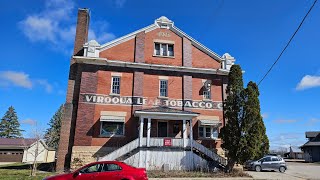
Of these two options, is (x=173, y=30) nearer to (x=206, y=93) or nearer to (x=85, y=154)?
(x=206, y=93)

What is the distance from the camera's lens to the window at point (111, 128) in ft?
72.5

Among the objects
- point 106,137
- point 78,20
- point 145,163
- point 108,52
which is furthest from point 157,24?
point 145,163

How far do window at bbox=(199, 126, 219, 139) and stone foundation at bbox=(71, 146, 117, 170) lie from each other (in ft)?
27.3

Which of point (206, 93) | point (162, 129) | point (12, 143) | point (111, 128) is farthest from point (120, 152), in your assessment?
point (12, 143)

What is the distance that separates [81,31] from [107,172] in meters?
17.9

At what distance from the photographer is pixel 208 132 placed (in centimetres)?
2397

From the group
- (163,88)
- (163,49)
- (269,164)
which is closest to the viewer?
(163,88)

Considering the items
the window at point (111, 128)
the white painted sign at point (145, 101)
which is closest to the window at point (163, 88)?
the white painted sign at point (145, 101)

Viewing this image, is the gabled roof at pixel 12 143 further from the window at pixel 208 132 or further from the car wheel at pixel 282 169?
the car wheel at pixel 282 169

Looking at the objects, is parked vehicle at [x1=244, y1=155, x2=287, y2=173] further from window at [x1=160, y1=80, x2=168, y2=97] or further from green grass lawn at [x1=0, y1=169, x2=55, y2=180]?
green grass lawn at [x1=0, y1=169, x2=55, y2=180]

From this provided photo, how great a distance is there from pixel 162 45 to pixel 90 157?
1252 cm

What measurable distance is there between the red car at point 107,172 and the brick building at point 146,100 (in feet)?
26.4

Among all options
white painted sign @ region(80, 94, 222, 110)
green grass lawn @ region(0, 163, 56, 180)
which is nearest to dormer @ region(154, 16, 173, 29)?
white painted sign @ region(80, 94, 222, 110)

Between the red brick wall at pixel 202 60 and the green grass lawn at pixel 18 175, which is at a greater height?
the red brick wall at pixel 202 60
